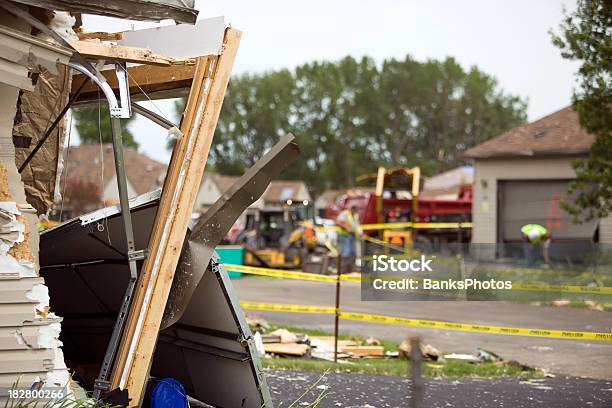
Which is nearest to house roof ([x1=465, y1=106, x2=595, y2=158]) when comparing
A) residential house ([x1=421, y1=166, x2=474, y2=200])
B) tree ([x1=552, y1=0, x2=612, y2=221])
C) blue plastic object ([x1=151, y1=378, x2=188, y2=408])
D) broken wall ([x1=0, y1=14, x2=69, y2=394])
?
tree ([x1=552, y1=0, x2=612, y2=221])

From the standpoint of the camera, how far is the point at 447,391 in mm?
9398

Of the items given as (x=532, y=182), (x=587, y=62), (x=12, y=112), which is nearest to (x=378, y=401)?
(x=12, y=112)

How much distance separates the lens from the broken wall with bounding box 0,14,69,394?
5.38m

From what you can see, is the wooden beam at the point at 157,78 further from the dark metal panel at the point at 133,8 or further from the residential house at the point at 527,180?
the residential house at the point at 527,180

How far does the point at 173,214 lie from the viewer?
6141 mm

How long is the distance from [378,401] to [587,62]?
32.4 ft

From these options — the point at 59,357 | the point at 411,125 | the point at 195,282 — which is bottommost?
the point at 59,357

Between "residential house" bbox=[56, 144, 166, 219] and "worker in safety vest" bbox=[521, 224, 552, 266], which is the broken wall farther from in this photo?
"residential house" bbox=[56, 144, 166, 219]

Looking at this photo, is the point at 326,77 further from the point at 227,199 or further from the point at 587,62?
the point at 227,199

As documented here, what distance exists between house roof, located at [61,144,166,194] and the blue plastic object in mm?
54667

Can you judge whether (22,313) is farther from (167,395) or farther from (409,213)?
(409,213)

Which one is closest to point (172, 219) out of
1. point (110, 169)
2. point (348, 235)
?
point (348, 235)

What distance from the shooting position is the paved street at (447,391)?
8.66 metres

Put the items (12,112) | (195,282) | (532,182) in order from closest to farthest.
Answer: (12,112), (195,282), (532,182)
